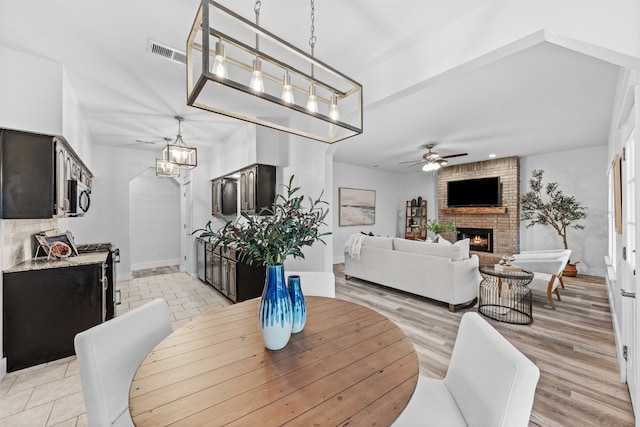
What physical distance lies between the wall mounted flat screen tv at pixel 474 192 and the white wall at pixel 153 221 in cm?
735

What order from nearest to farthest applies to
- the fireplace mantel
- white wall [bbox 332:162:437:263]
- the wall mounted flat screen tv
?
1. the fireplace mantel
2. the wall mounted flat screen tv
3. white wall [bbox 332:162:437:263]

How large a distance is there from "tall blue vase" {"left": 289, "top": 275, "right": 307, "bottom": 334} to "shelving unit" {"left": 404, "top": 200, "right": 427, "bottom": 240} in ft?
23.8

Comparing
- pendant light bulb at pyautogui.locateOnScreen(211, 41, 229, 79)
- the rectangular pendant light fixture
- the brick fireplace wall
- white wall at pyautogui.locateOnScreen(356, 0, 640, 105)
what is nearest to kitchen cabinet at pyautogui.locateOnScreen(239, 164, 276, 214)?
the rectangular pendant light fixture

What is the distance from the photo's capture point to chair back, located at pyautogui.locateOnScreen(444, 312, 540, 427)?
2.87 feet

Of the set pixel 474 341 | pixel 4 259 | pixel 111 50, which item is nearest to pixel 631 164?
pixel 474 341

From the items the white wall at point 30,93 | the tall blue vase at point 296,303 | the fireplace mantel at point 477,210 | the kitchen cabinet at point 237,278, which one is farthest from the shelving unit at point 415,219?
the white wall at point 30,93

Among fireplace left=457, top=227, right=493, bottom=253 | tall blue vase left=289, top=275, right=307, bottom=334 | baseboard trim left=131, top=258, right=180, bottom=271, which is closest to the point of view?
tall blue vase left=289, top=275, right=307, bottom=334

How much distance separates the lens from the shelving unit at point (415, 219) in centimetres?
830

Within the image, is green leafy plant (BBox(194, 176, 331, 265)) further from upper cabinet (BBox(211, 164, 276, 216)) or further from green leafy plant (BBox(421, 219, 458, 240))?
green leafy plant (BBox(421, 219, 458, 240))

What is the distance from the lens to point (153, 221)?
658 cm

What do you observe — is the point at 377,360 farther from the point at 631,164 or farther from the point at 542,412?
the point at 631,164

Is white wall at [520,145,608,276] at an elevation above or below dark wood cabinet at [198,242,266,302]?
above

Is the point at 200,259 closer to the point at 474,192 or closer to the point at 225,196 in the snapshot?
the point at 225,196

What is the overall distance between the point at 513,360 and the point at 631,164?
2334 mm
